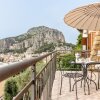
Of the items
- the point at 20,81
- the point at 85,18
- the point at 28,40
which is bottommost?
the point at 20,81

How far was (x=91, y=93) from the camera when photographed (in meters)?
6.69

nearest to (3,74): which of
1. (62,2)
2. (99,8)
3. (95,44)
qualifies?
(99,8)

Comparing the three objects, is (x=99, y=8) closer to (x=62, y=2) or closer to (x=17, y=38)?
(x=62, y=2)

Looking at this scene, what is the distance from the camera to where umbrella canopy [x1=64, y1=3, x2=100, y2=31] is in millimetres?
6750

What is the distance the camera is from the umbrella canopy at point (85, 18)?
22.1 ft

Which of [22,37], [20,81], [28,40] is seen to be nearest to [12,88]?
[20,81]

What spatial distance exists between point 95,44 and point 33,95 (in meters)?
10.8

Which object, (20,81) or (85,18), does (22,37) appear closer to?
(85,18)

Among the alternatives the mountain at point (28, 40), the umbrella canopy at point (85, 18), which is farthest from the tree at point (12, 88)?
the mountain at point (28, 40)

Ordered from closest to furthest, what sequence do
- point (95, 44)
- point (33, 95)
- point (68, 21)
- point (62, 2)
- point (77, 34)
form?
point (33, 95)
point (68, 21)
point (95, 44)
point (62, 2)
point (77, 34)

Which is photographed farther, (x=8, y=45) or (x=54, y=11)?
(x=8, y=45)

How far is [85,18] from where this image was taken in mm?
6922

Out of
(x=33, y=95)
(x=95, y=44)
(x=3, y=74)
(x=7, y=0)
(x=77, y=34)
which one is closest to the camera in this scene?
(x=3, y=74)

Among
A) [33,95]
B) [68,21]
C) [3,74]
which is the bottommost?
[33,95]
